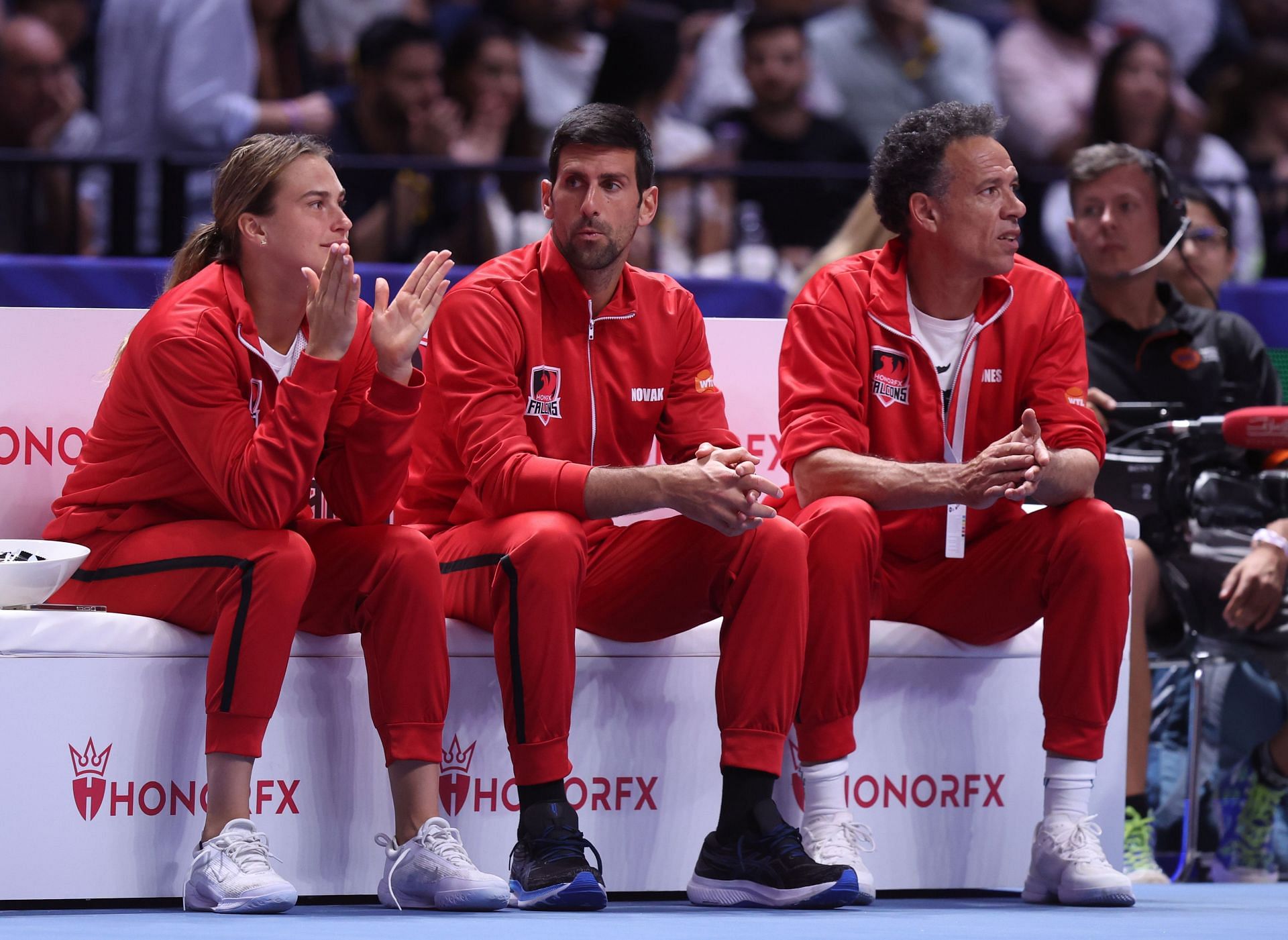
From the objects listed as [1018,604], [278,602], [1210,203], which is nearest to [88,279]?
[278,602]

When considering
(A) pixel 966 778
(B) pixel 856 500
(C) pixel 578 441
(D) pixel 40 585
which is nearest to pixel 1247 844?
(A) pixel 966 778

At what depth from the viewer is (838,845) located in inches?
123

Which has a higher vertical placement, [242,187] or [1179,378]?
[242,187]

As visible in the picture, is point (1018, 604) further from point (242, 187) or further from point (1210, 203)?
A: point (1210, 203)

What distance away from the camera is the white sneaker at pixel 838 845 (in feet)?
10.2

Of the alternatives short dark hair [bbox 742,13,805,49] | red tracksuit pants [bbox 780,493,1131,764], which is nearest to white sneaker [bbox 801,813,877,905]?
red tracksuit pants [bbox 780,493,1131,764]

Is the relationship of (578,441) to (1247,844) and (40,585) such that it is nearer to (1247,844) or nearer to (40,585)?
(40,585)

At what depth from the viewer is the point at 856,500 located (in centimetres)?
321

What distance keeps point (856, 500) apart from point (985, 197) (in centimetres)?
76

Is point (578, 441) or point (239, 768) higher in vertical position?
point (578, 441)

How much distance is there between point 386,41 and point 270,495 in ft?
12.0

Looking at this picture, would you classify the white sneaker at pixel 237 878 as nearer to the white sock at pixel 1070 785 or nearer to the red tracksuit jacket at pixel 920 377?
the red tracksuit jacket at pixel 920 377

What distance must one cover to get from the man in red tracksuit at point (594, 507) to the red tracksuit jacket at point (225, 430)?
0.60 feet

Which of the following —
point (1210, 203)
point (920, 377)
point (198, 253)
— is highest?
point (1210, 203)
